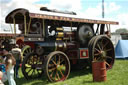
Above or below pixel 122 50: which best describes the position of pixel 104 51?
above

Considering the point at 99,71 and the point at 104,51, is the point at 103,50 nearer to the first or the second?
the point at 104,51

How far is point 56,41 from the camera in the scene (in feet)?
21.3

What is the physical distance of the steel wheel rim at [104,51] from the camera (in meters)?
7.27

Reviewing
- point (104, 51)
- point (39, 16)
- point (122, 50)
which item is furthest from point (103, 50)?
point (122, 50)

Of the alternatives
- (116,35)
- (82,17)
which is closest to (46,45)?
(82,17)

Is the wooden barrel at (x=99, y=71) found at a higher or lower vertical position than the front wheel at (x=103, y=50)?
lower

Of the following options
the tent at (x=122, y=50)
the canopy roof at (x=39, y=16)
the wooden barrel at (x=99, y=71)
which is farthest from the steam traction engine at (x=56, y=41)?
the tent at (x=122, y=50)

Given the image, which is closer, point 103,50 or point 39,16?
point 39,16

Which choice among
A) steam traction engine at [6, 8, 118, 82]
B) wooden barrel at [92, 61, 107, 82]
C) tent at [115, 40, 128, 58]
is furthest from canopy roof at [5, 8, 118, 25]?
tent at [115, 40, 128, 58]

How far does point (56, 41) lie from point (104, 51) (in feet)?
7.39

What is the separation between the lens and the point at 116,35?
79.6 feet

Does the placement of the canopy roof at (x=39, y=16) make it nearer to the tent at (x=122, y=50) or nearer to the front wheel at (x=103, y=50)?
the front wheel at (x=103, y=50)

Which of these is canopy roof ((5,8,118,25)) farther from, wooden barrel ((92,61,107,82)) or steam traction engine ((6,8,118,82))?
wooden barrel ((92,61,107,82))

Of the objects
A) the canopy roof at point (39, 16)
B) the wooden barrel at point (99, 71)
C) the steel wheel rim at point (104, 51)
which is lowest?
the wooden barrel at point (99, 71)
